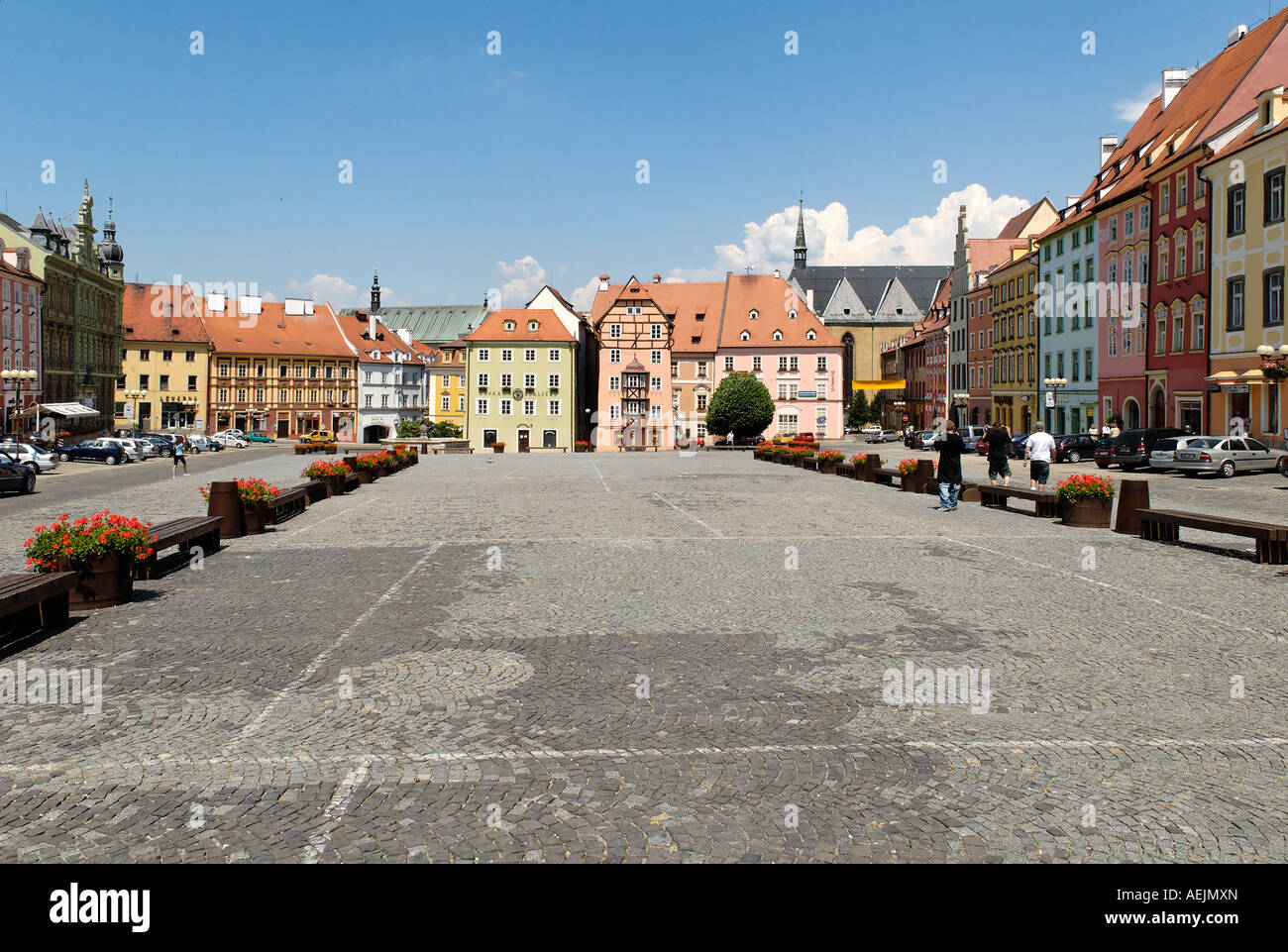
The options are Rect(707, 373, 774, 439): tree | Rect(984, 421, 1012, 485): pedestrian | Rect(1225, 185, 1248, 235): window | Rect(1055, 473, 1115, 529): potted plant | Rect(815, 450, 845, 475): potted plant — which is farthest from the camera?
Rect(707, 373, 774, 439): tree

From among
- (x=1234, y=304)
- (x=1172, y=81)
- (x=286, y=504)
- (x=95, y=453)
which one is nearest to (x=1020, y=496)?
(x=286, y=504)

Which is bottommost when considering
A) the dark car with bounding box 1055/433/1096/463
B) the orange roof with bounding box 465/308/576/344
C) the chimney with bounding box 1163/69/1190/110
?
the dark car with bounding box 1055/433/1096/463

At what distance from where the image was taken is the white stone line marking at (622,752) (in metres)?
5.55

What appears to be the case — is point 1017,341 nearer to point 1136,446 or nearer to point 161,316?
point 1136,446

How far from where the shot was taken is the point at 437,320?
13600 centimetres

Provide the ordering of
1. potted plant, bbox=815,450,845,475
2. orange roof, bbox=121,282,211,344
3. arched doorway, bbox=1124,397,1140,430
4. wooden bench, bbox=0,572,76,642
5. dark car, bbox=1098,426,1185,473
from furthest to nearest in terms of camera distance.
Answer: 1. orange roof, bbox=121,282,211,344
2. arched doorway, bbox=1124,397,1140,430
3. dark car, bbox=1098,426,1185,473
4. potted plant, bbox=815,450,845,475
5. wooden bench, bbox=0,572,76,642

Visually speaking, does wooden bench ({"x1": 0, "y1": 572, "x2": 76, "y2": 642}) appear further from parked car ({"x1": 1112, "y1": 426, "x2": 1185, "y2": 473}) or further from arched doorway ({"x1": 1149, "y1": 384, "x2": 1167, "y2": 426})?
arched doorway ({"x1": 1149, "y1": 384, "x2": 1167, "y2": 426})

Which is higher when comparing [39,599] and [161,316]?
[161,316]

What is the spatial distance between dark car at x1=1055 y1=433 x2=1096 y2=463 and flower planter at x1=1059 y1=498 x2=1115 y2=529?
2887cm

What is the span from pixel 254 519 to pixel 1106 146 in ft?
210

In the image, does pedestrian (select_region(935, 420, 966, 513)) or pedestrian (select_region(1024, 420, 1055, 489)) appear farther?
pedestrian (select_region(1024, 420, 1055, 489))

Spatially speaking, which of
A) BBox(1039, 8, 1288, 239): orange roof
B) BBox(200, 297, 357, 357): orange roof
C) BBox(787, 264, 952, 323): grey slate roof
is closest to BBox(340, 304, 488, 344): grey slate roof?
BBox(200, 297, 357, 357): orange roof

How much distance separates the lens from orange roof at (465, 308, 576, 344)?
296 ft
